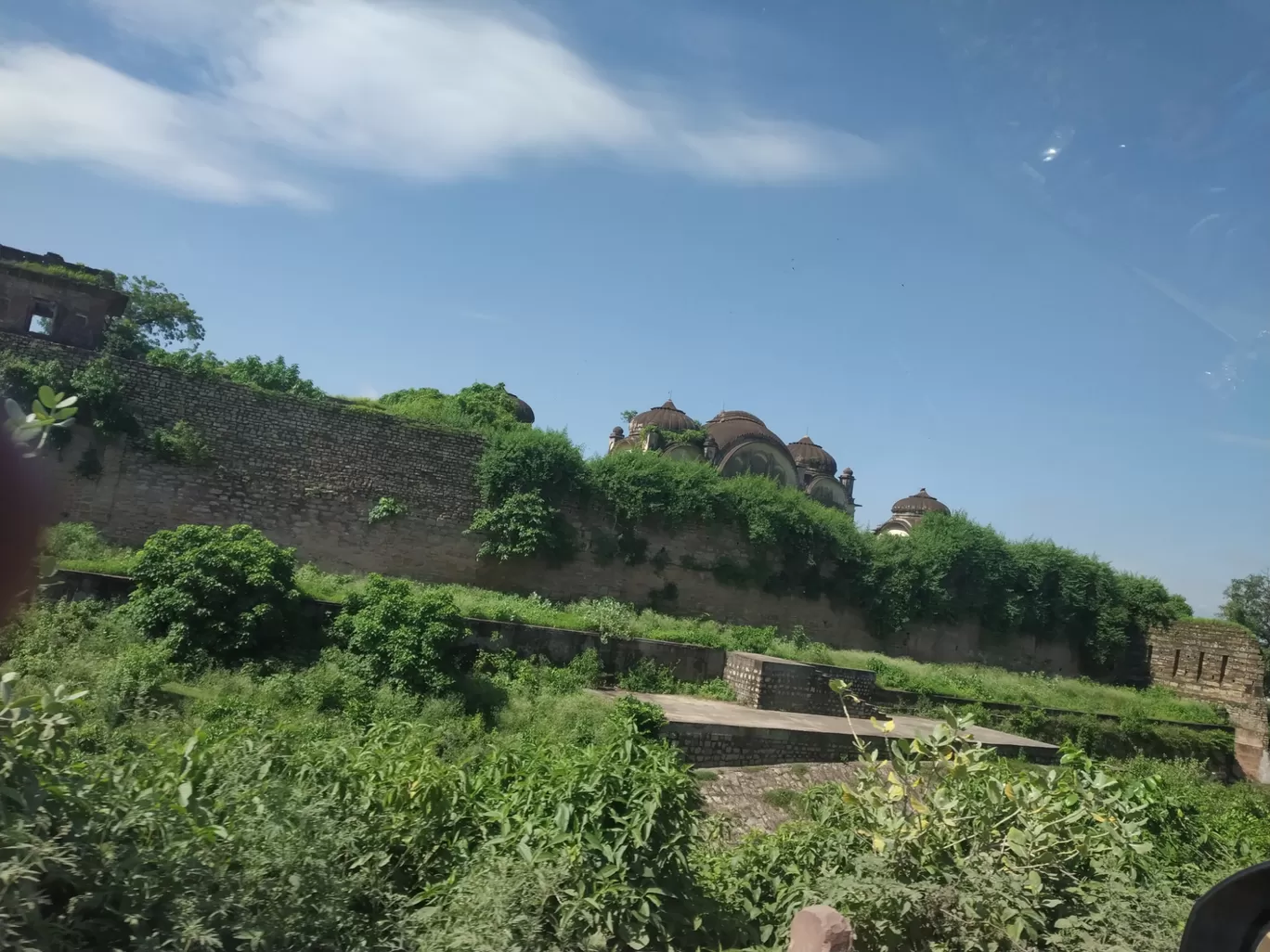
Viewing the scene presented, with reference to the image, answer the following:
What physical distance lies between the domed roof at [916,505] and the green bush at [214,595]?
30.0 meters

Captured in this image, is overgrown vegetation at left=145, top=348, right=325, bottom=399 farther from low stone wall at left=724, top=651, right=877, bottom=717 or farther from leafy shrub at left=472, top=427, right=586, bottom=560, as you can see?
low stone wall at left=724, top=651, right=877, bottom=717

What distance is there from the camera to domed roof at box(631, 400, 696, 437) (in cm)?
3142

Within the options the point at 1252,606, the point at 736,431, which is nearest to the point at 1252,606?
the point at 1252,606

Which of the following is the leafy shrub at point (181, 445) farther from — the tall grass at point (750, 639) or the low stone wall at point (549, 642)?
the low stone wall at point (549, 642)

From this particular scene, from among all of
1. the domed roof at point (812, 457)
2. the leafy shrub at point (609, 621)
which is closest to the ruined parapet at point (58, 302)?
the leafy shrub at point (609, 621)

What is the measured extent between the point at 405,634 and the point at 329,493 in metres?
6.63

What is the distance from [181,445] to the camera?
14.6 metres

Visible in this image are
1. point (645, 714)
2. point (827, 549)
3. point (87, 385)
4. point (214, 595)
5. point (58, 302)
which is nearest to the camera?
point (645, 714)

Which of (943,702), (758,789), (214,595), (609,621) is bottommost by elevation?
(758,789)

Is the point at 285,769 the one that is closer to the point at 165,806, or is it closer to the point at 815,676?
the point at 165,806

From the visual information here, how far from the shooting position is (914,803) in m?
4.93

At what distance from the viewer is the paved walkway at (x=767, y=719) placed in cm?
1116

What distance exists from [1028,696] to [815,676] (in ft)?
22.8

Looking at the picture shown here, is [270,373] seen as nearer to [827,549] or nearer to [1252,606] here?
[827,549]
